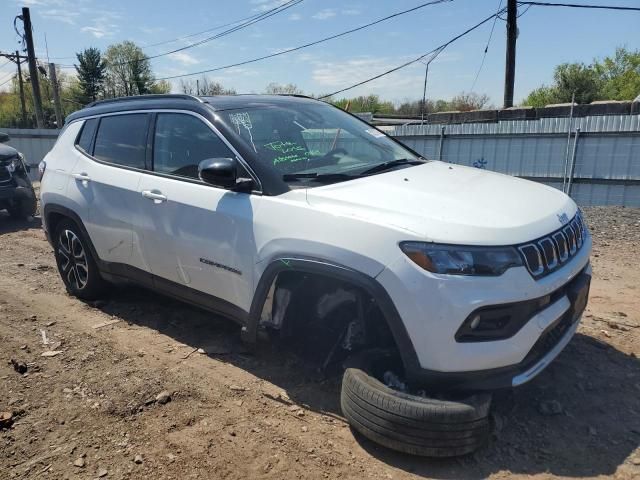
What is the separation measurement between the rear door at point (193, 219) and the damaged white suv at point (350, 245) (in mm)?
13

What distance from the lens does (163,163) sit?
3.82m

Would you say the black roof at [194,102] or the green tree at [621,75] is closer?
the black roof at [194,102]

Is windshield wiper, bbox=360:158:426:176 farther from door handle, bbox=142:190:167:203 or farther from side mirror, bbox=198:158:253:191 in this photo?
door handle, bbox=142:190:167:203

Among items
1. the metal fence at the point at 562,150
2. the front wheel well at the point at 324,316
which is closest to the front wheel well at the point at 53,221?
the front wheel well at the point at 324,316

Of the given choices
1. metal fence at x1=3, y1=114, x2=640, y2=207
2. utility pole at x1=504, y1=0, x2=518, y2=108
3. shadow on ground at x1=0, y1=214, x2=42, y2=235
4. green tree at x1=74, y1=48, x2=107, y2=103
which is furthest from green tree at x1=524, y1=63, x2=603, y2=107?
green tree at x1=74, y1=48, x2=107, y2=103

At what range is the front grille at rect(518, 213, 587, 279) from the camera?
254 centimetres

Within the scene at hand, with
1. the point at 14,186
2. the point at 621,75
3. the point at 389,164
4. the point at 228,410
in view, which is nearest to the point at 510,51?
the point at 14,186

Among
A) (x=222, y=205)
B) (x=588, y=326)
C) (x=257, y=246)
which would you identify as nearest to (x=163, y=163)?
(x=222, y=205)

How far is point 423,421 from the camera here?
2.49 metres

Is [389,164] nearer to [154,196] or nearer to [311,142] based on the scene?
[311,142]

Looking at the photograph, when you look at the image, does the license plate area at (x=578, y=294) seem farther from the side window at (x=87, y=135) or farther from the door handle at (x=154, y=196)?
the side window at (x=87, y=135)

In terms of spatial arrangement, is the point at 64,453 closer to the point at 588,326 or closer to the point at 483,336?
the point at 483,336

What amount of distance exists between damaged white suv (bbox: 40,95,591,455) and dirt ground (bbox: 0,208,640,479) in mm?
237

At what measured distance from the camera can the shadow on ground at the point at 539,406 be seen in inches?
102
